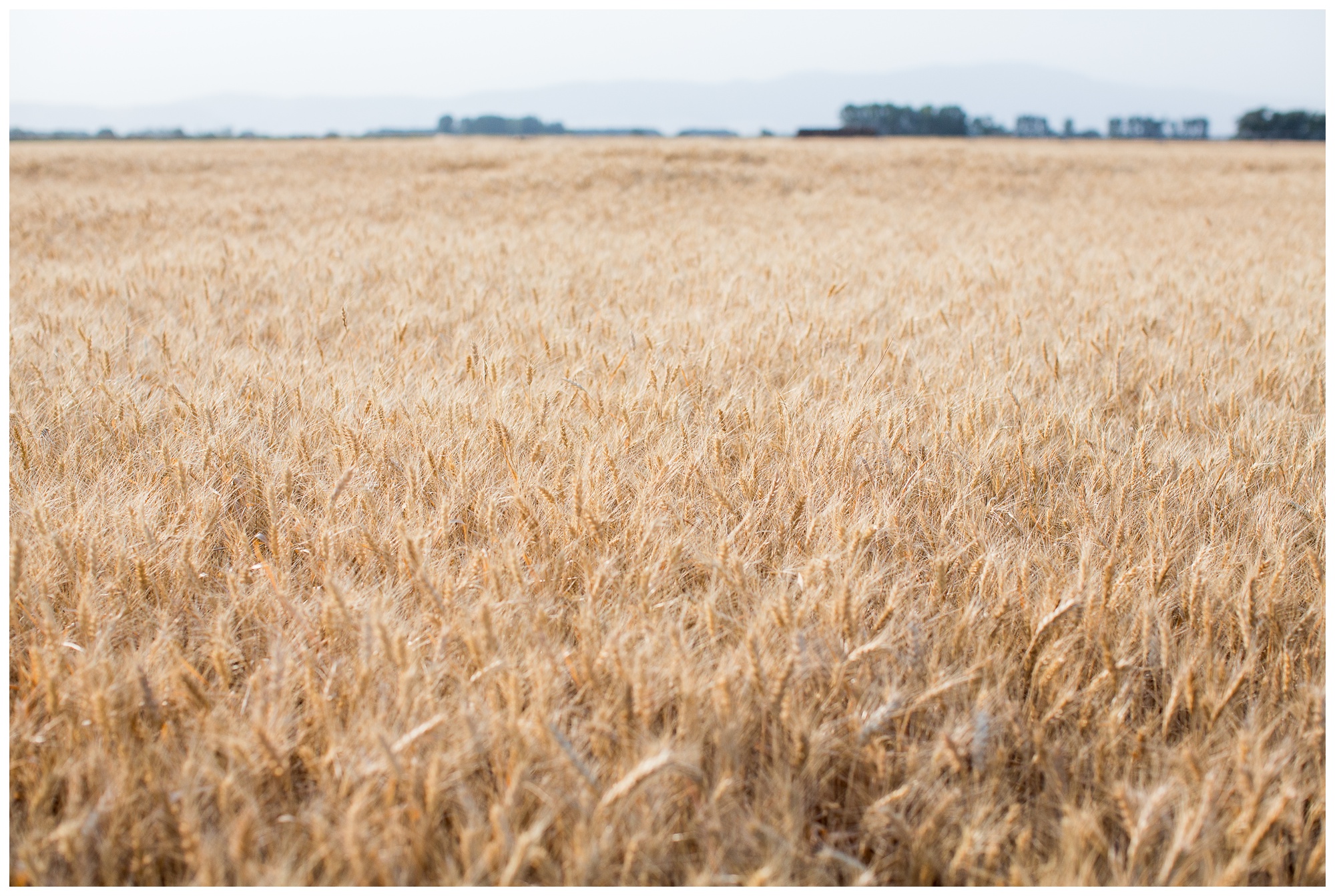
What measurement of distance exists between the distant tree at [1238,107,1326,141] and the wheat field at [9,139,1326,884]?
63472 mm

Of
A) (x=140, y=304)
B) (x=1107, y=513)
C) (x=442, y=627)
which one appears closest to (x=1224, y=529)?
(x=1107, y=513)

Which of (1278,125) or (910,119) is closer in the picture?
(1278,125)

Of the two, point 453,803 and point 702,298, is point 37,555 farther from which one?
point 702,298

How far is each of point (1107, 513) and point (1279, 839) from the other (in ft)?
2.49

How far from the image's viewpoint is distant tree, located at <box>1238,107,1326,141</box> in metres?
48.5

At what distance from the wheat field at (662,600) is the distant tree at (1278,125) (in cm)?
6347

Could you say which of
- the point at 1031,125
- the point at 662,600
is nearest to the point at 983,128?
the point at 1031,125

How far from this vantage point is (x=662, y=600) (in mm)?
→ 1358

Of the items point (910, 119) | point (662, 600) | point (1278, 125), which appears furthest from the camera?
point (910, 119)

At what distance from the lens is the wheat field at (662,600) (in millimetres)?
926

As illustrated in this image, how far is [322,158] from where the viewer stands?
55.2ft

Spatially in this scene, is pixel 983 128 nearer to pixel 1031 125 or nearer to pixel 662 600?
pixel 1031 125

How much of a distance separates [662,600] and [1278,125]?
6837 cm

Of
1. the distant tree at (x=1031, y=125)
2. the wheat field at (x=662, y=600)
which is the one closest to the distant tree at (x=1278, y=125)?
the distant tree at (x=1031, y=125)
